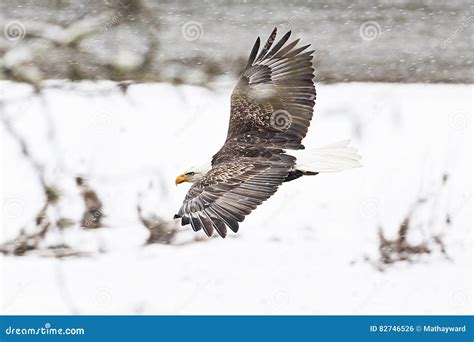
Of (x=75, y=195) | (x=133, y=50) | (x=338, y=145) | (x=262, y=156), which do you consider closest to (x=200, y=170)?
(x=262, y=156)

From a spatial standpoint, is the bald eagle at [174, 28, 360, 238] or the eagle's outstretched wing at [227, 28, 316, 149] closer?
the bald eagle at [174, 28, 360, 238]

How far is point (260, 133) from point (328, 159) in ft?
0.92

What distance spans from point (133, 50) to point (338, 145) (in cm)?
177

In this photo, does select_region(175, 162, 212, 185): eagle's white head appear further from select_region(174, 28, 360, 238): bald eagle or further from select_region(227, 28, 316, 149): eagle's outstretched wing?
select_region(227, 28, 316, 149): eagle's outstretched wing

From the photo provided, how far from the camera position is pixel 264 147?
345 centimetres

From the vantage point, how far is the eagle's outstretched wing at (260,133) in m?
→ 3.15

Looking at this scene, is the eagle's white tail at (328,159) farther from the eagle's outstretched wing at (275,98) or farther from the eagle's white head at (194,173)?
the eagle's white head at (194,173)

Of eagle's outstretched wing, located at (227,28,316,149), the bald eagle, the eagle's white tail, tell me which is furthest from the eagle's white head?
the eagle's white tail

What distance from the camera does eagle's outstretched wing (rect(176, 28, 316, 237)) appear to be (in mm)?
3146

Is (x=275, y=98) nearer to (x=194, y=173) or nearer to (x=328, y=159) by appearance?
(x=328, y=159)

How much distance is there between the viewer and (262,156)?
3.39 m

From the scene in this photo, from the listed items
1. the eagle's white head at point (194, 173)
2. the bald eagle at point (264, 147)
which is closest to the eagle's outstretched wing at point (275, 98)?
the bald eagle at point (264, 147)

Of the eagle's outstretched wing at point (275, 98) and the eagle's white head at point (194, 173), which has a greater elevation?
the eagle's outstretched wing at point (275, 98)

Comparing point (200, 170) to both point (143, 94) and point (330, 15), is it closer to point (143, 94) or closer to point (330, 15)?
point (143, 94)
